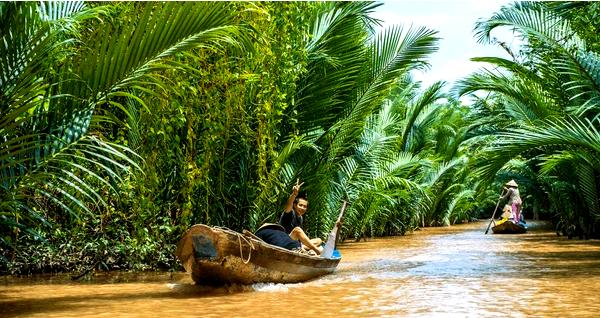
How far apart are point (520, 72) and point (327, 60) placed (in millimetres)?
3622

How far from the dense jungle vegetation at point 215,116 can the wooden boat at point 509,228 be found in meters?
5.26

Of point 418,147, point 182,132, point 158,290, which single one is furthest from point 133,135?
point 418,147

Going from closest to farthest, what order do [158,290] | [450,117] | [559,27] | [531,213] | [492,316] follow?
1. [492,316]
2. [158,290]
3. [559,27]
4. [450,117]
5. [531,213]

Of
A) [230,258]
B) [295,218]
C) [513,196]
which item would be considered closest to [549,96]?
[295,218]

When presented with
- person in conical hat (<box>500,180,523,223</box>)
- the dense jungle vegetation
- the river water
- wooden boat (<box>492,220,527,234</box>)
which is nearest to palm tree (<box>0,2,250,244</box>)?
the dense jungle vegetation

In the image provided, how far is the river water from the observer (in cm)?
701

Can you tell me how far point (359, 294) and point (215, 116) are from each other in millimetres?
2937

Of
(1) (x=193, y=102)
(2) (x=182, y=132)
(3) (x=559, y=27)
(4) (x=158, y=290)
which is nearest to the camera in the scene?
(4) (x=158, y=290)

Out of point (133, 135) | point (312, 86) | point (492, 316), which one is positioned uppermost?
point (312, 86)

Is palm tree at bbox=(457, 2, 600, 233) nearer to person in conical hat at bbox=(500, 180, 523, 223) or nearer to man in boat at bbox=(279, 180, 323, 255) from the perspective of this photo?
man in boat at bbox=(279, 180, 323, 255)

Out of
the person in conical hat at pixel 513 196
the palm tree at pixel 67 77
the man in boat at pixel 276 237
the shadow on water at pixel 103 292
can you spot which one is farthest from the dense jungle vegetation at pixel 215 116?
the person in conical hat at pixel 513 196

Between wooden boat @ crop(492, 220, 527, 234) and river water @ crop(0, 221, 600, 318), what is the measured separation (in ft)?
34.1

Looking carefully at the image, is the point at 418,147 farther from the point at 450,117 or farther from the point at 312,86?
the point at 312,86

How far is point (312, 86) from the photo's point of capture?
42.0 ft
